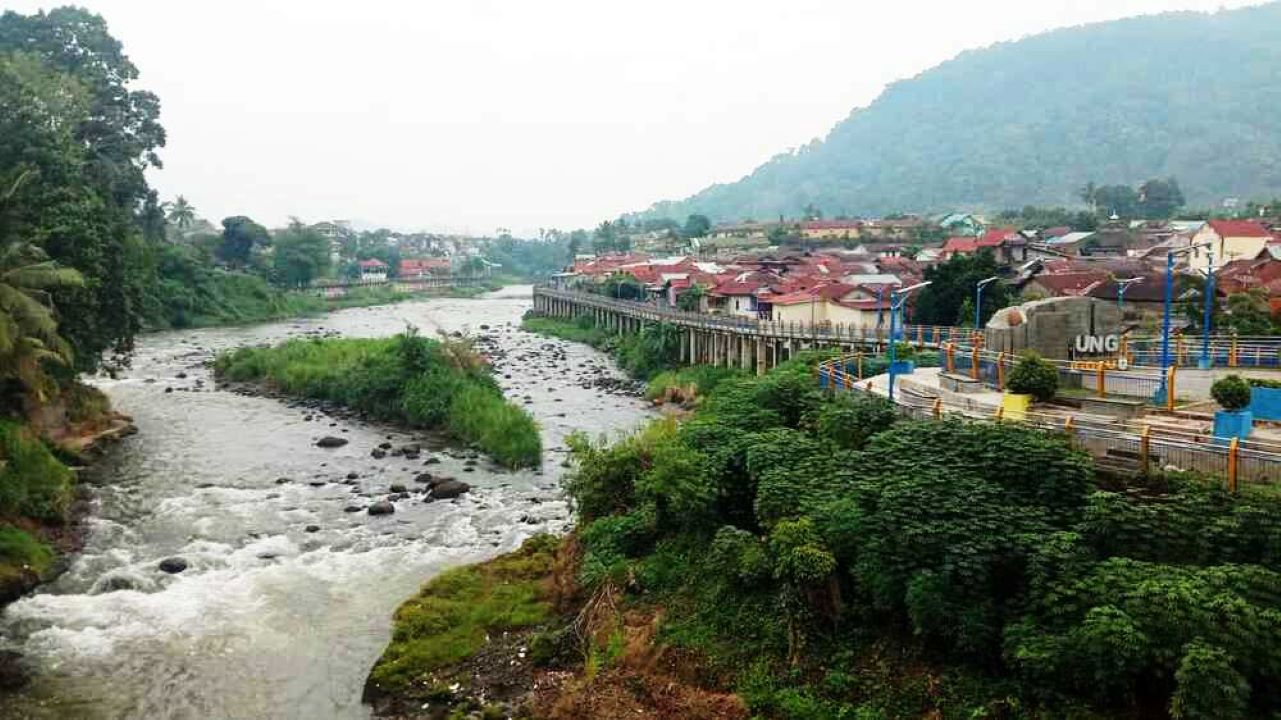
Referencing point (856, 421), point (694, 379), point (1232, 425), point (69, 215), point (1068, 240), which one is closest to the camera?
point (1232, 425)

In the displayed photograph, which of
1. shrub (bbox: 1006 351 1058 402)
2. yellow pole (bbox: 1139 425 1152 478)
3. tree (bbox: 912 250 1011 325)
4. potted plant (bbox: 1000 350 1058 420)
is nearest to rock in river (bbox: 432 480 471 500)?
potted plant (bbox: 1000 350 1058 420)

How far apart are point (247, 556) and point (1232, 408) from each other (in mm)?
24449

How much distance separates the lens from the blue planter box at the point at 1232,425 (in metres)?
16.2

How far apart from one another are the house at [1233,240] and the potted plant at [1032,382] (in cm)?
4657

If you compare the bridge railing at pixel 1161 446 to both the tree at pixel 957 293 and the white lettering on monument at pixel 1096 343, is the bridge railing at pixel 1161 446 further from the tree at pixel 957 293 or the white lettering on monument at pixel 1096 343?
the tree at pixel 957 293

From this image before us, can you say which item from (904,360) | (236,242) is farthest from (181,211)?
(904,360)

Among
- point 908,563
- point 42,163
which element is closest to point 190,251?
point 42,163

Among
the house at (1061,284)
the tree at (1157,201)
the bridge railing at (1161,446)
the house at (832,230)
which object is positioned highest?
the tree at (1157,201)

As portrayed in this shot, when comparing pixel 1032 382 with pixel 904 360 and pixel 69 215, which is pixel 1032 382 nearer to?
pixel 904 360

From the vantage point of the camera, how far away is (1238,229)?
2376 inches

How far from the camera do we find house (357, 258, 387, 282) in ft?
460

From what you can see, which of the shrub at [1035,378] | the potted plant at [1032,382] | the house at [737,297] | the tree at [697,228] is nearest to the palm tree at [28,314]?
the potted plant at [1032,382]

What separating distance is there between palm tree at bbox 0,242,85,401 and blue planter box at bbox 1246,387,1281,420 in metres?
30.3

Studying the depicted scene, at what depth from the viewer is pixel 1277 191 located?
536 feet
